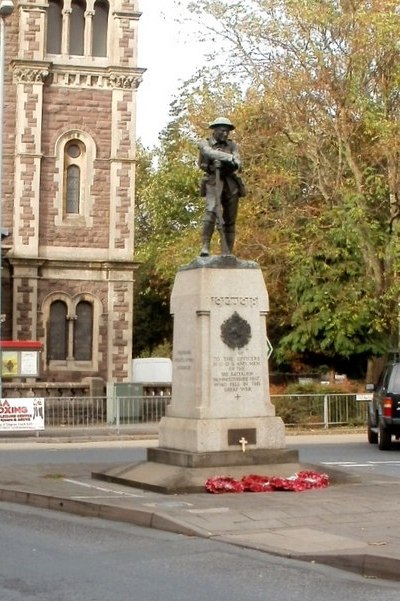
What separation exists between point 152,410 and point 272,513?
2104 cm

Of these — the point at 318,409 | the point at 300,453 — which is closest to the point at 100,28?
the point at 318,409

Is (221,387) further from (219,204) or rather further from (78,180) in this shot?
(78,180)

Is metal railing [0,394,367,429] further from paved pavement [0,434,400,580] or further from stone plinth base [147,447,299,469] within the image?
stone plinth base [147,447,299,469]

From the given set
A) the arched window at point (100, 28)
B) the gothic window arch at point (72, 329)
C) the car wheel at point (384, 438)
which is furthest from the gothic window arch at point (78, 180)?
the car wheel at point (384, 438)

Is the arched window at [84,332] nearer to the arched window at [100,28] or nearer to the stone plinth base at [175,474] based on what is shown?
the arched window at [100,28]

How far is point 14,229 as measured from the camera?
39281mm

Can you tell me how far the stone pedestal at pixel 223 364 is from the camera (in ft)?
51.5

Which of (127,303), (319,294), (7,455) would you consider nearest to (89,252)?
(127,303)

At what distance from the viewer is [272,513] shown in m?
13.0

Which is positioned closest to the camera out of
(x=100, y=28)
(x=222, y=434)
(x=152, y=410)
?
(x=222, y=434)

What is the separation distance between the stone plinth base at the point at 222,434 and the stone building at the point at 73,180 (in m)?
23.6

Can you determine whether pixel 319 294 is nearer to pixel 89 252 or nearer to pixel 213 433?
pixel 89 252

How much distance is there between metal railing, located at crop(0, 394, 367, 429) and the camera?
32.6 metres

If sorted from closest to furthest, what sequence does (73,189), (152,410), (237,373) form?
(237,373) → (152,410) → (73,189)
